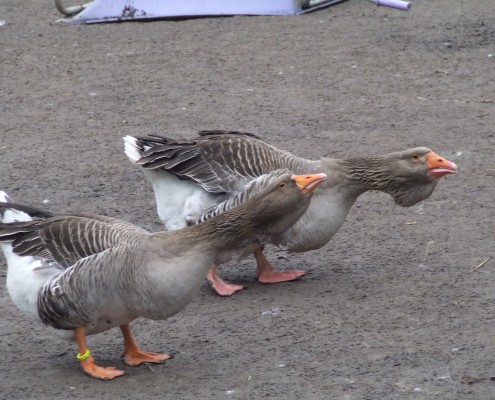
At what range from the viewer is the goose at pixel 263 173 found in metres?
5.71

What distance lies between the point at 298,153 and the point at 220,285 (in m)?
2.15

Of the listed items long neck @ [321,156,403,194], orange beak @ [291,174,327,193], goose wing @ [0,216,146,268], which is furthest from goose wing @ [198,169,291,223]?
goose wing @ [0,216,146,268]

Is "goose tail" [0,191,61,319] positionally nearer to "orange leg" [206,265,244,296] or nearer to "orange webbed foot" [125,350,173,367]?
"orange webbed foot" [125,350,173,367]

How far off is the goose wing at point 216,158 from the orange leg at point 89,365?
52.0 inches

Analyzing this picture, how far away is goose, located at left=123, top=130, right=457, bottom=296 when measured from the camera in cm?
571

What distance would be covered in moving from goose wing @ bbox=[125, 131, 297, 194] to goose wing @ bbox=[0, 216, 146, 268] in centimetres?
92

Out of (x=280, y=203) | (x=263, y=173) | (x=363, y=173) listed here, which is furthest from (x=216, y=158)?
(x=280, y=203)

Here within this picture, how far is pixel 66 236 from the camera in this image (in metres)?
4.83

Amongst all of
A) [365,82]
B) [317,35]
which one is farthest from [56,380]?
[317,35]

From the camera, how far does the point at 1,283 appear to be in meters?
5.90

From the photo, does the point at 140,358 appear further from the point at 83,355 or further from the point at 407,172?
the point at 407,172

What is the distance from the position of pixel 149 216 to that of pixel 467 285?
7.21 feet

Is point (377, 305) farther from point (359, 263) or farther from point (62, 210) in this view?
point (62, 210)

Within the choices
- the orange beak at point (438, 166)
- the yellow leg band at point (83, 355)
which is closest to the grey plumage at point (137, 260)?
the yellow leg band at point (83, 355)
